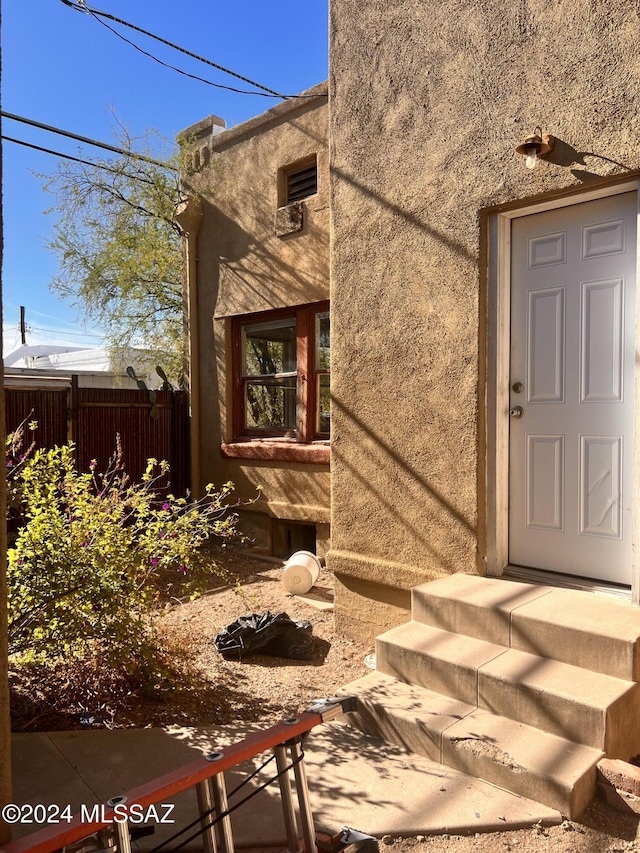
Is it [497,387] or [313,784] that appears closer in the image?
[313,784]

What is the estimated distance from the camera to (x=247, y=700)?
4.08 m

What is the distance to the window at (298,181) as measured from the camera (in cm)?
721

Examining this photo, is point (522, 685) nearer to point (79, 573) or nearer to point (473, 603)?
point (473, 603)

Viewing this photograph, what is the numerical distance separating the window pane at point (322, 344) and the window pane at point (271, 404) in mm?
469

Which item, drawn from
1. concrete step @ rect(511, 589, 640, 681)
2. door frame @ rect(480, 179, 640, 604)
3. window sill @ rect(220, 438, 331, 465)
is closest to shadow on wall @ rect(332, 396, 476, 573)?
door frame @ rect(480, 179, 640, 604)

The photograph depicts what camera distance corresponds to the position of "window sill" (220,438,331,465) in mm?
6961

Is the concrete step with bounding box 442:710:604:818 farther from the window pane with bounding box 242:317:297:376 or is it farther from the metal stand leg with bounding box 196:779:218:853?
the window pane with bounding box 242:317:297:376

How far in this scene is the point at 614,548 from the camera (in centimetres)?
375

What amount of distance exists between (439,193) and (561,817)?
377 centimetres

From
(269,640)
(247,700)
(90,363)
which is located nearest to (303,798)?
(247,700)

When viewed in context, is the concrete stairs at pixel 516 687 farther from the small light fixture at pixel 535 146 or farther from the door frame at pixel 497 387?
the small light fixture at pixel 535 146

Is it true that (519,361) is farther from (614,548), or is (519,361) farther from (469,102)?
(469,102)

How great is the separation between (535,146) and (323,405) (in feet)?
13.1

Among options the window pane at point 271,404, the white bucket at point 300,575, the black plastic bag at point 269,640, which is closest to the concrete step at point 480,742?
the black plastic bag at point 269,640
